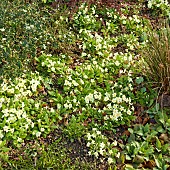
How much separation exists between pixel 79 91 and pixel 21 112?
26.5 inches

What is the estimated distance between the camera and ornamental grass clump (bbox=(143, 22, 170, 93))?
4.10 m

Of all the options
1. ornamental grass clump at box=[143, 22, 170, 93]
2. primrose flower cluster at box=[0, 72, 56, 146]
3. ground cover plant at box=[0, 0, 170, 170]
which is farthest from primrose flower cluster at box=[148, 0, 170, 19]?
primrose flower cluster at box=[0, 72, 56, 146]

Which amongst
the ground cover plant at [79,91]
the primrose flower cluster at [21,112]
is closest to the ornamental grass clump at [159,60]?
the ground cover plant at [79,91]

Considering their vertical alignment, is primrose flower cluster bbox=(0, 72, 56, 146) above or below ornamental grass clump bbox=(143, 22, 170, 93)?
below

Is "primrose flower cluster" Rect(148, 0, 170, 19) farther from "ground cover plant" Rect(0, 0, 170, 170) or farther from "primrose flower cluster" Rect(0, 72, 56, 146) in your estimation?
"primrose flower cluster" Rect(0, 72, 56, 146)

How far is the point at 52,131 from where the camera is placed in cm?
377

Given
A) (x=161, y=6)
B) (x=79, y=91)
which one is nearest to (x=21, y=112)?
(x=79, y=91)

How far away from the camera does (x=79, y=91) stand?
13.3 ft

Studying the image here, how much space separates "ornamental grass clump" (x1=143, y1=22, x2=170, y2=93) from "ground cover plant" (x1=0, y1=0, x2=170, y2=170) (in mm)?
10

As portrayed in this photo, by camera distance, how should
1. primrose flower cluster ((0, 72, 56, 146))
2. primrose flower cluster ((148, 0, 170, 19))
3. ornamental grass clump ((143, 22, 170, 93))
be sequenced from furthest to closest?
primrose flower cluster ((148, 0, 170, 19)) < ornamental grass clump ((143, 22, 170, 93)) < primrose flower cluster ((0, 72, 56, 146))

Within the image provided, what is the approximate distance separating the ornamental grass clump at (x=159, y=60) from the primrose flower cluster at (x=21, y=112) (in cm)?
114

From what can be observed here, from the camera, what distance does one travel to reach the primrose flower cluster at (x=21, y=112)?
359 centimetres

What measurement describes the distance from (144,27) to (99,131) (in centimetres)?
178

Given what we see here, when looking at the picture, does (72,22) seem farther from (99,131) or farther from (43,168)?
(43,168)
